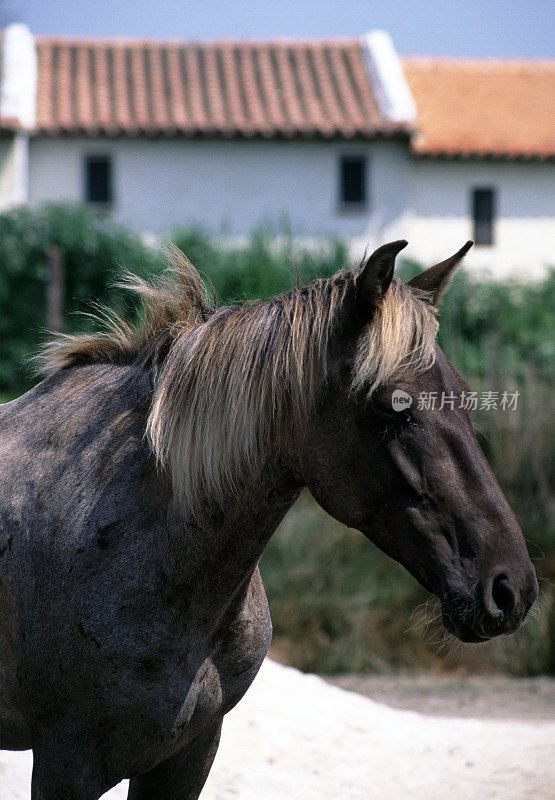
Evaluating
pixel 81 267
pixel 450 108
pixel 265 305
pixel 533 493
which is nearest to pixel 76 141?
pixel 81 267

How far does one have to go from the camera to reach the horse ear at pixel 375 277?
2002 mm

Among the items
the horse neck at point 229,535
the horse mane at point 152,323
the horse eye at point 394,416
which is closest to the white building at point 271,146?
the horse mane at point 152,323

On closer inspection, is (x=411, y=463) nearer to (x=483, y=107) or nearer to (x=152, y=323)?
(x=152, y=323)

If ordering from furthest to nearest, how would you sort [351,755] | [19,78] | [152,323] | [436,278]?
1. [19,78]
2. [351,755]
3. [152,323]
4. [436,278]

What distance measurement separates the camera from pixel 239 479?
2.21 metres

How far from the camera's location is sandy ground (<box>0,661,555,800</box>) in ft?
13.4

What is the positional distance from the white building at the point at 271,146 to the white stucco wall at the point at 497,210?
0.03 metres

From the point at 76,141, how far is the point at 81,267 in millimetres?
6115

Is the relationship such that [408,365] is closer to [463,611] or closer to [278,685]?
[463,611]

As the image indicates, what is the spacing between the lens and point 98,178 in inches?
761

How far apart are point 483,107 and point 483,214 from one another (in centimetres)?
286

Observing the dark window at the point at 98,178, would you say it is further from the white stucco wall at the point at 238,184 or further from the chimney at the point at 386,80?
the chimney at the point at 386,80

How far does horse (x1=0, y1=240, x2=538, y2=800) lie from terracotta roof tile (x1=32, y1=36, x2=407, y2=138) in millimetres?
16865

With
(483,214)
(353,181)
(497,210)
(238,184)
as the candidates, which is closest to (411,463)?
(238,184)
